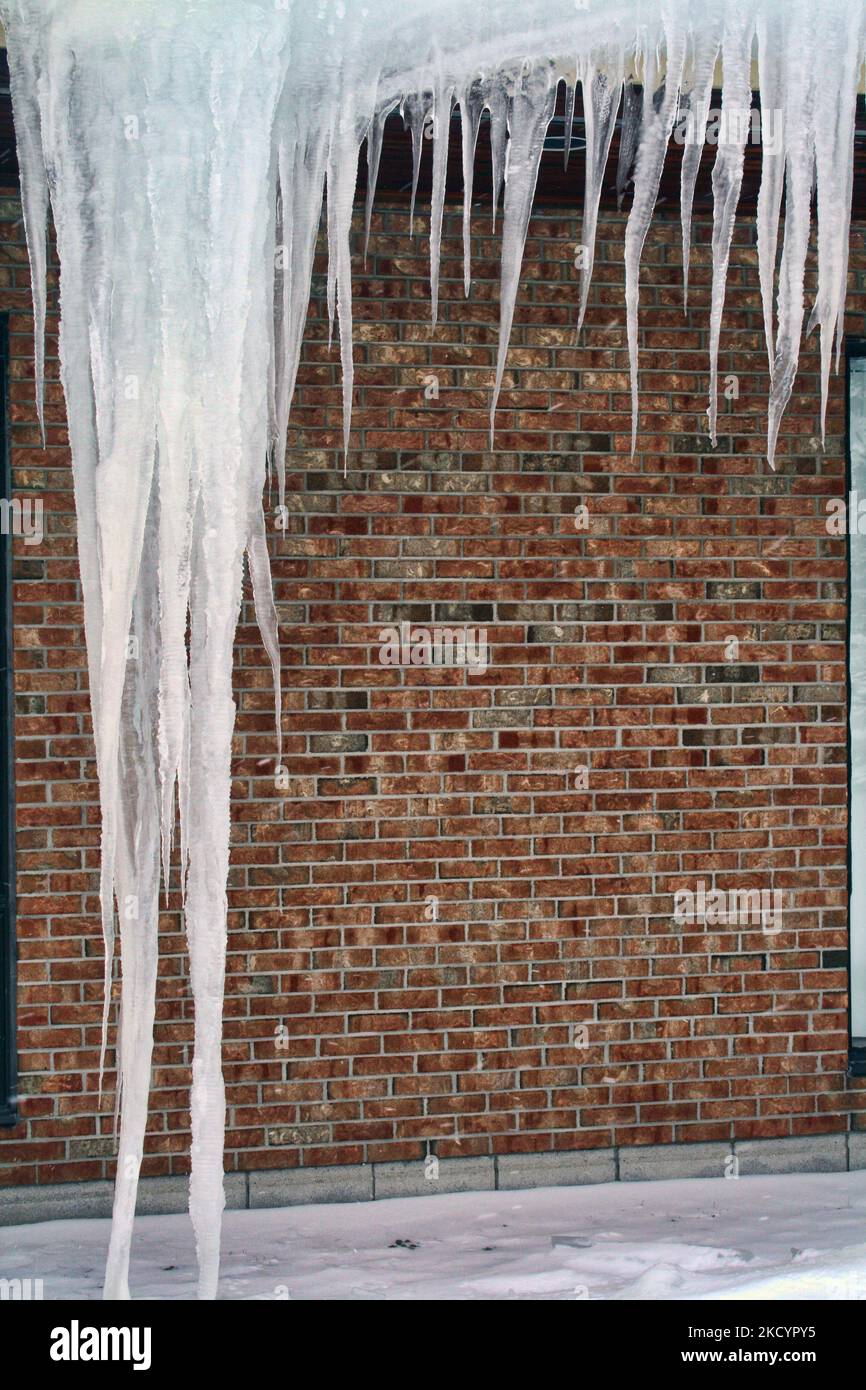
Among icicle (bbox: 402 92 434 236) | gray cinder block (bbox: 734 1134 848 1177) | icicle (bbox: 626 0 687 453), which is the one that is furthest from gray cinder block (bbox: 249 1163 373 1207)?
icicle (bbox: 402 92 434 236)

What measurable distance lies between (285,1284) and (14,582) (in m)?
2.34

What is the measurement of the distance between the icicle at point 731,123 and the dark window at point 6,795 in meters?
2.32

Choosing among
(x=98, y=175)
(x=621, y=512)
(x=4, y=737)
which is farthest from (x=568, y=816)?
(x=98, y=175)

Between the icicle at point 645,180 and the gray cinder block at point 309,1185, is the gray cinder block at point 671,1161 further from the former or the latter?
the icicle at point 645,180

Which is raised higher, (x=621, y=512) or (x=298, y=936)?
(x=621, y=512)

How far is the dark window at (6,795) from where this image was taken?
4.36m

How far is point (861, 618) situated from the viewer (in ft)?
16.2

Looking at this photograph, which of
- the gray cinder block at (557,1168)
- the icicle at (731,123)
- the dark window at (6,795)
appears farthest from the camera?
the gray cinder block at (557,1168)

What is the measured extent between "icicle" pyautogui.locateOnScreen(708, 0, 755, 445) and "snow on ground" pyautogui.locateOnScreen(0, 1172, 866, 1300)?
252 centimetres

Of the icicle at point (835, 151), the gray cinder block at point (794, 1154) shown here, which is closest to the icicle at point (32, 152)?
the icicle at point (835, 151)

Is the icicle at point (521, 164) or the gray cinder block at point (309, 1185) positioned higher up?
the icicle at point (521, 164)

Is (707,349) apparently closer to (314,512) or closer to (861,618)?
(861,618)
